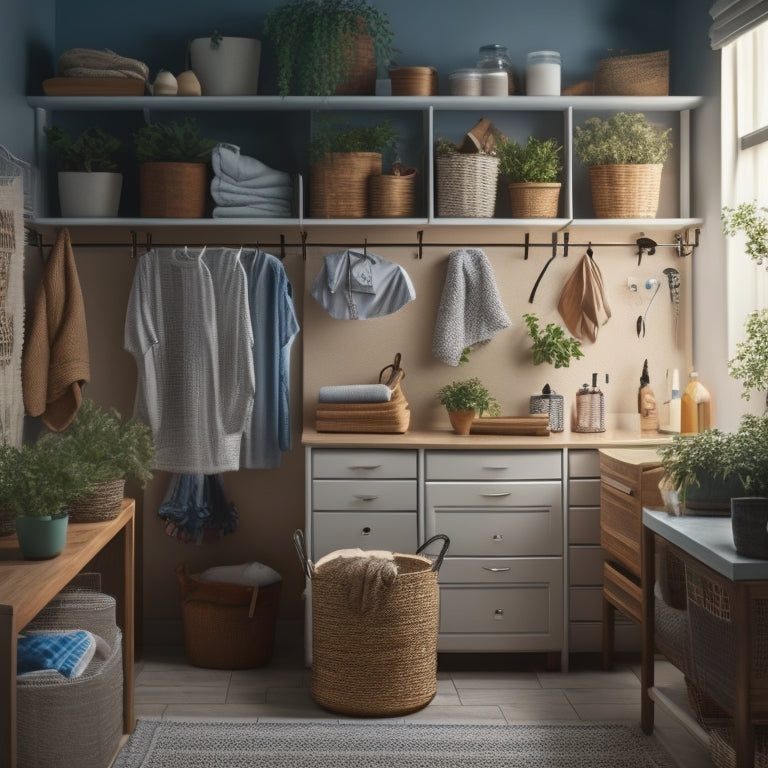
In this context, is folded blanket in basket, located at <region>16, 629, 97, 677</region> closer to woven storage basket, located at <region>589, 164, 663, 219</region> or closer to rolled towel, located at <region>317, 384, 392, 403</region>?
rolled towel, located at <region>317, 384, 392, 403</region>

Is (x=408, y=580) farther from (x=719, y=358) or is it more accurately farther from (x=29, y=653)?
(x=719, y=358)

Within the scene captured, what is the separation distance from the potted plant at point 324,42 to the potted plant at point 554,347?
1.27m

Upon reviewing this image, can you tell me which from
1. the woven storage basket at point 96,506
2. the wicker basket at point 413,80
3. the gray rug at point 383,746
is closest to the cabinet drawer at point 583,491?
the gray rug at point 383,746

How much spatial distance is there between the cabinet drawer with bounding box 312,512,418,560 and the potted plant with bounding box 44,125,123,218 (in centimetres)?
155

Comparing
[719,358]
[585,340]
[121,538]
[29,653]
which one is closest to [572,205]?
[585,340]

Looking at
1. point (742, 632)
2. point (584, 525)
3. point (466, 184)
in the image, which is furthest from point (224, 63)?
point (742, 632)

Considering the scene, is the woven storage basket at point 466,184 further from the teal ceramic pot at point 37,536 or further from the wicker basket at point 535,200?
the teal ceramic pot at point 37,536

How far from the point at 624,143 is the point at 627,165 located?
0.11 m

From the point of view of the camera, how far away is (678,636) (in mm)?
3127

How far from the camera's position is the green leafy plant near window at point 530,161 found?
4.31 metres

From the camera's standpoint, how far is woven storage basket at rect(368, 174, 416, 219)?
4.31m

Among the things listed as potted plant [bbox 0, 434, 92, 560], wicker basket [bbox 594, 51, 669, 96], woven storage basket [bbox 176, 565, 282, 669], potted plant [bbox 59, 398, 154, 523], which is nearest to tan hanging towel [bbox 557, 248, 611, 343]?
wicker basket [bbox 594, 51, 669, 96]

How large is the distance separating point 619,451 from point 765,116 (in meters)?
1.33

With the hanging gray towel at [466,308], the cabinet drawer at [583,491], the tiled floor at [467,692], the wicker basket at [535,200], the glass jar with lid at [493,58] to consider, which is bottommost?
the tiled floor at [467,692]
